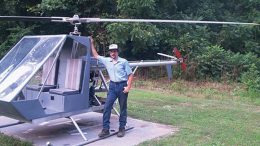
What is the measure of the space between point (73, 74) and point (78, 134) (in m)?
1.14

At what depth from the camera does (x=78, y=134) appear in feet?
24.4

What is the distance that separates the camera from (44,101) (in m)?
7.15

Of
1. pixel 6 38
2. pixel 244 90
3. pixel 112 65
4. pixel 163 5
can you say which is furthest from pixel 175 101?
pixel 6 38

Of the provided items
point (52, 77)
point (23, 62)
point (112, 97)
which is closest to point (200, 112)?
point (112, 97)

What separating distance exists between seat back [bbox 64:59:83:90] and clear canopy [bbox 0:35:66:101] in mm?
539

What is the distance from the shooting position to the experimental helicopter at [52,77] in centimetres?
638

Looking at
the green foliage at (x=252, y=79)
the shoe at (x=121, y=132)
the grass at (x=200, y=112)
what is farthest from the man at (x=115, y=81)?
the green foliage at (x=252, y=79)

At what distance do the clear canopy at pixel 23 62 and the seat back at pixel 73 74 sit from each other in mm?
539

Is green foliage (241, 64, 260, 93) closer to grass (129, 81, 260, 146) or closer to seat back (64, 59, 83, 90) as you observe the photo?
grass (129, 81, 260, 146)

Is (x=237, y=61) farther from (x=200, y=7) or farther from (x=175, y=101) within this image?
(x=175, y=101)

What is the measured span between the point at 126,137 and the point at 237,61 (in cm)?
972

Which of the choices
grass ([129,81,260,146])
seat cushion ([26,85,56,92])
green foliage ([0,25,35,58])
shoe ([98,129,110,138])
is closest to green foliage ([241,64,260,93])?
grass ([129,81,260,146])

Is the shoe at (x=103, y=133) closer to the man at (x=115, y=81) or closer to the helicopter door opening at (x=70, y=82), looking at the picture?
the man at (x=115, y=81)

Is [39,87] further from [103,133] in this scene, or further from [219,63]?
[219,63]
